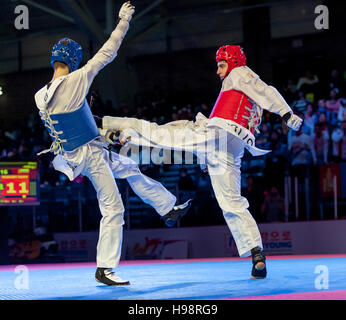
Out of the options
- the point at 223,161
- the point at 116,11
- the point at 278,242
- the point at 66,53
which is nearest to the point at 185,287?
the point at 223,161

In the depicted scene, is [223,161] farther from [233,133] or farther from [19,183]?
[19,183]

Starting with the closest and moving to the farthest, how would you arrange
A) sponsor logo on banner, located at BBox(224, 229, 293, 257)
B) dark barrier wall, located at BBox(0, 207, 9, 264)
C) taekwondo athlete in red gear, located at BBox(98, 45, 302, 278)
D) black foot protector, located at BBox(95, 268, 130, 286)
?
black foot protector, located at BBox(95, 268, 130, 286) < taekwondo athlete in red gear, located at BBox(98, 45, 302, 278) < dark barrier wall, located at BBox(0, 207, 9, 264) < sponsor logo on banner, located at BBox(224, 229, 293, 257)

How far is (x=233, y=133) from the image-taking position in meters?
4.63

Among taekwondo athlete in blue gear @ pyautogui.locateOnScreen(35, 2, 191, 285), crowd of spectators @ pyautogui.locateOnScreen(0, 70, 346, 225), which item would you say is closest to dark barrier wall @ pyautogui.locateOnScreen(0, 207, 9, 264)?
crowd of spectators @ pyautogui.locateOnScreen(0, 70, 346, 225)

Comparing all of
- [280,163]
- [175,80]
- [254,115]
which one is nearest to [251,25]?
[175,80]

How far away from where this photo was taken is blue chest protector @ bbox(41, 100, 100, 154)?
4.36 meters

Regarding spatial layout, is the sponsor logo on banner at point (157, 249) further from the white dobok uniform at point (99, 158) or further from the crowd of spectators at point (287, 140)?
the white dobok uniform at point (99, 158)

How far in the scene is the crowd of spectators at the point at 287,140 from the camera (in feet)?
32.0

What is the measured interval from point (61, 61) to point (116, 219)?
1.34m

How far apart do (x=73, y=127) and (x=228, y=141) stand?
51.9 inches

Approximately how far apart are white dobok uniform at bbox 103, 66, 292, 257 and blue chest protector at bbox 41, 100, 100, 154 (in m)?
0.28

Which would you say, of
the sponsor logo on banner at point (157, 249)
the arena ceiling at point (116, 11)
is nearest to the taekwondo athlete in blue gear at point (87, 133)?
the sponsor logo on banner at point (157, 249)

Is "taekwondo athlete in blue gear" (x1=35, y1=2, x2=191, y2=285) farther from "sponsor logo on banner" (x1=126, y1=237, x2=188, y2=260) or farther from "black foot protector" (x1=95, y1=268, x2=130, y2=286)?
"sponsor logo on banner" (x1=126, y1=237, x2=188, y2=260)

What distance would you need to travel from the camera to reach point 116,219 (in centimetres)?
438
